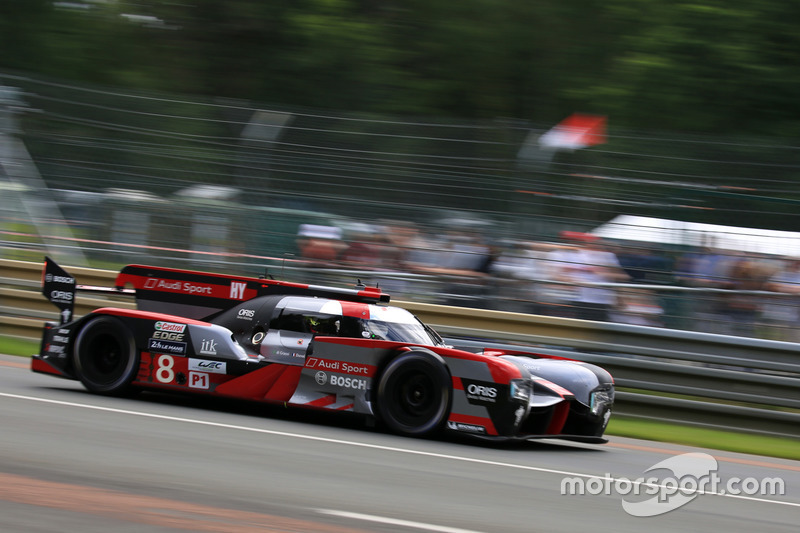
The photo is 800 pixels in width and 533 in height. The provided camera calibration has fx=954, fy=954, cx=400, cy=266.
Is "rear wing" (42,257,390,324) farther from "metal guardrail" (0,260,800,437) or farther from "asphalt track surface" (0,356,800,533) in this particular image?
"metal guardrail" (0,260,800,437)

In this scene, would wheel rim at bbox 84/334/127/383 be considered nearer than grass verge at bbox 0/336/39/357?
Yes

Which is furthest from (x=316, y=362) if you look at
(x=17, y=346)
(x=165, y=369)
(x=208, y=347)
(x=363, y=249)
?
(x=17, y=346)

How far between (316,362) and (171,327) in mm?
1266

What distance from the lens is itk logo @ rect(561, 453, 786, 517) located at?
5426 mm

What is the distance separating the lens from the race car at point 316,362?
697 centimetres

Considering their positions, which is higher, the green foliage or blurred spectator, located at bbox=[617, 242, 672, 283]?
the green foliage

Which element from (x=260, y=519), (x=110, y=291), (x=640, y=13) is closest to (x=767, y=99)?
(x=640, y=13)

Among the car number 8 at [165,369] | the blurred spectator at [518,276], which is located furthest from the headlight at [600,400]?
the car number 8 at [165,369]

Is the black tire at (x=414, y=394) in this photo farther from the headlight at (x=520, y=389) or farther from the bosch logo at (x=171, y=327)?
the bosch logo at (x=171, y=327)

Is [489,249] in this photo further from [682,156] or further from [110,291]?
[110,291]

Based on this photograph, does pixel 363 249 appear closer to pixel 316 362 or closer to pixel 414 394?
pixel 316 362

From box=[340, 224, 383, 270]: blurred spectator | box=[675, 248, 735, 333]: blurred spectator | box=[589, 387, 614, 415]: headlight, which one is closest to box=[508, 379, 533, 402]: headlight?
box=[589, 387, 614, 415]: headlight

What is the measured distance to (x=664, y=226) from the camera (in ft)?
31.3

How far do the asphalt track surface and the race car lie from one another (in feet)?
0.70
